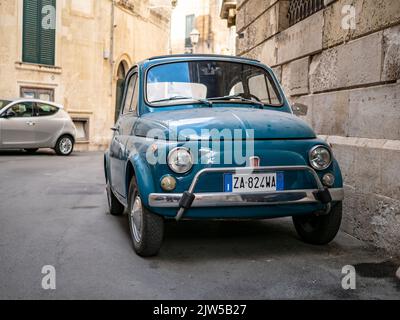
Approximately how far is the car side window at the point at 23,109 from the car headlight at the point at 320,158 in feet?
40.0

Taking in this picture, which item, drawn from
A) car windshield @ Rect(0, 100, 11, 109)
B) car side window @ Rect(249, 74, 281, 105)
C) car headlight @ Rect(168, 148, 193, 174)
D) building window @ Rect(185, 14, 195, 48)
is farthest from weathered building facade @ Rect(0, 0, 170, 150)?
car headlight @ Rect(168, 148, 193, 174)

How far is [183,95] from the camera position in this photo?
5.22 meters

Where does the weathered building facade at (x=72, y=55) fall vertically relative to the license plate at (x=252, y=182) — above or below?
above

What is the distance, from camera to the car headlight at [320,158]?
4375mm

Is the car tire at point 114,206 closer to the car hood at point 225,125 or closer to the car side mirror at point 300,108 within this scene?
the car hood at point 225,125

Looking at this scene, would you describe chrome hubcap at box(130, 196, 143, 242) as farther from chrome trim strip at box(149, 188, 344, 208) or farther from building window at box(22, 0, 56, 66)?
building window at box(22, 0, 56, 66)

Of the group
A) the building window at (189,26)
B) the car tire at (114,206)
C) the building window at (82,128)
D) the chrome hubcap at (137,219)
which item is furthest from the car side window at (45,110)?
the building window at (189,26)

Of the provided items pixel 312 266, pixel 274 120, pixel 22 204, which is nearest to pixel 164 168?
pixel 274 120

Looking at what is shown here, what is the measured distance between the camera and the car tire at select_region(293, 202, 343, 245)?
4609mm

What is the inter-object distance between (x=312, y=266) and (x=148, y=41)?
2509cm

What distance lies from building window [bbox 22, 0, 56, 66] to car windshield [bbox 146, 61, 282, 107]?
16144 mm

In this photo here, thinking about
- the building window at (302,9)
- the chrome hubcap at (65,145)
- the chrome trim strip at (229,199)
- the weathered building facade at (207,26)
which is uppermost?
the weathered building facade at (207,26)

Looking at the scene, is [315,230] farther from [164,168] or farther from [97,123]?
[97,123]

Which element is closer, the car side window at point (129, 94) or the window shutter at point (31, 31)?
the car side window at point (129, 94)
